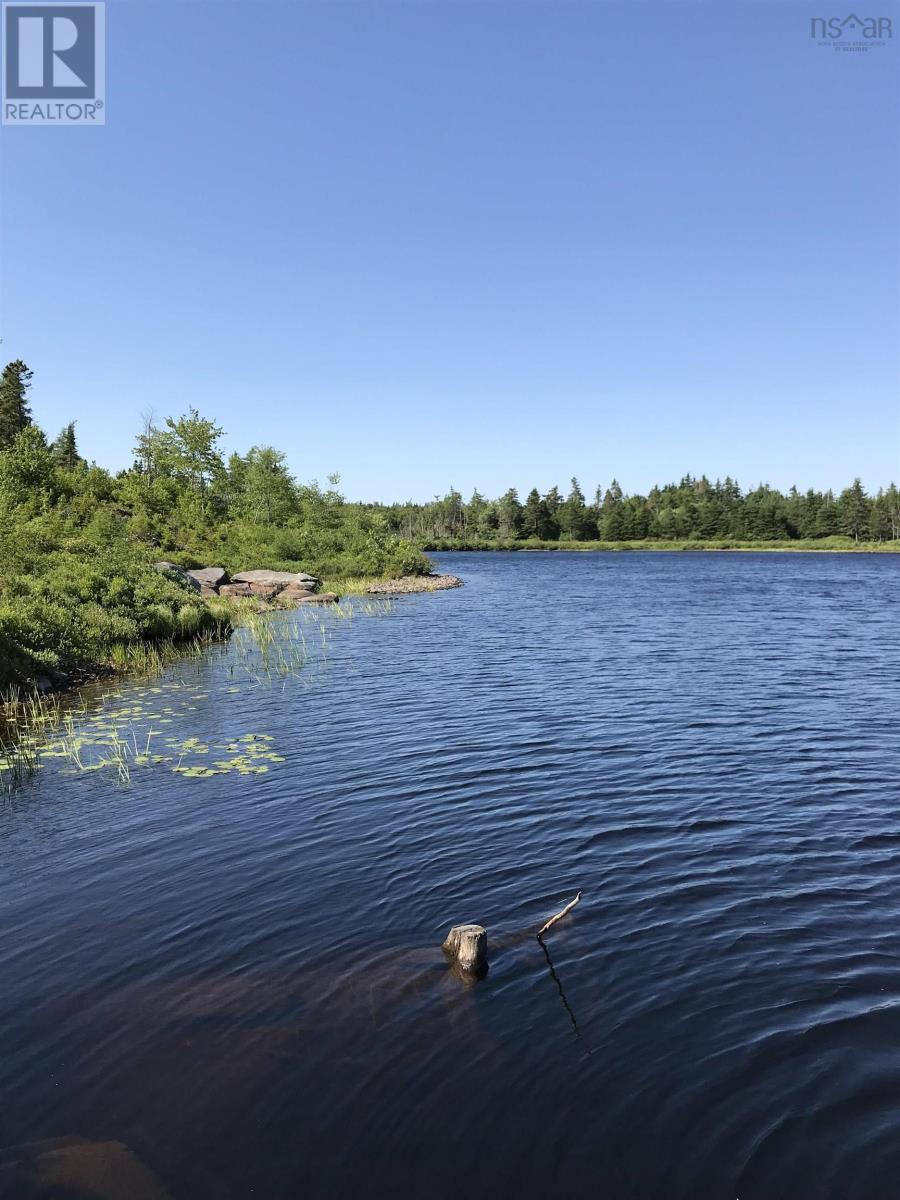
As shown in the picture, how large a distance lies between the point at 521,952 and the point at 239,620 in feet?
117

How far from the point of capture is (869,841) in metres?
11.3

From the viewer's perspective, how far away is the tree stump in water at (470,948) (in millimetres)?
7879

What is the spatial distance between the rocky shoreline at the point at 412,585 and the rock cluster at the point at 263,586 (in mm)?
6959

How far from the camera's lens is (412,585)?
69.3 m

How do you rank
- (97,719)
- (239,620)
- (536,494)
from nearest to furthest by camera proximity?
(97,719), (239,620), (536,494)

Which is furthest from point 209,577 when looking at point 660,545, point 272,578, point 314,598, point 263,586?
point 660,545

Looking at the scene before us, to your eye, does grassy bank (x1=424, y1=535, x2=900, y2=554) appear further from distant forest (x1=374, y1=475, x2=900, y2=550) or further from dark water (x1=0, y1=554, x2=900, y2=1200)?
dark water (x1=0, y1=554, x2=900, y2=1200)

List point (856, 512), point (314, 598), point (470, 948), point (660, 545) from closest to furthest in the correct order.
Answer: point (470, 948), point (314, 598), point (856, 512), point (660, 545)

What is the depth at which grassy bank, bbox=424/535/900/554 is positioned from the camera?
524ft

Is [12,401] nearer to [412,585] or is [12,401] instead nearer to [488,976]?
[412,585]

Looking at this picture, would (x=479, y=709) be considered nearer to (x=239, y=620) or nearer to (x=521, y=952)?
(x=521, y=952)

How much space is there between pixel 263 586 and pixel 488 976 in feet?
167

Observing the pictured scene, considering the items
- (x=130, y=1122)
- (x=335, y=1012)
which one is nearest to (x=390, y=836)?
(x=335, y=1012)

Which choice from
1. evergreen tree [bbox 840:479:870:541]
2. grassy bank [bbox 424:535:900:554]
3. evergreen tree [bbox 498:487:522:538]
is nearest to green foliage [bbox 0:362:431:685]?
grassy bank [bbox 424:535:900:554]
